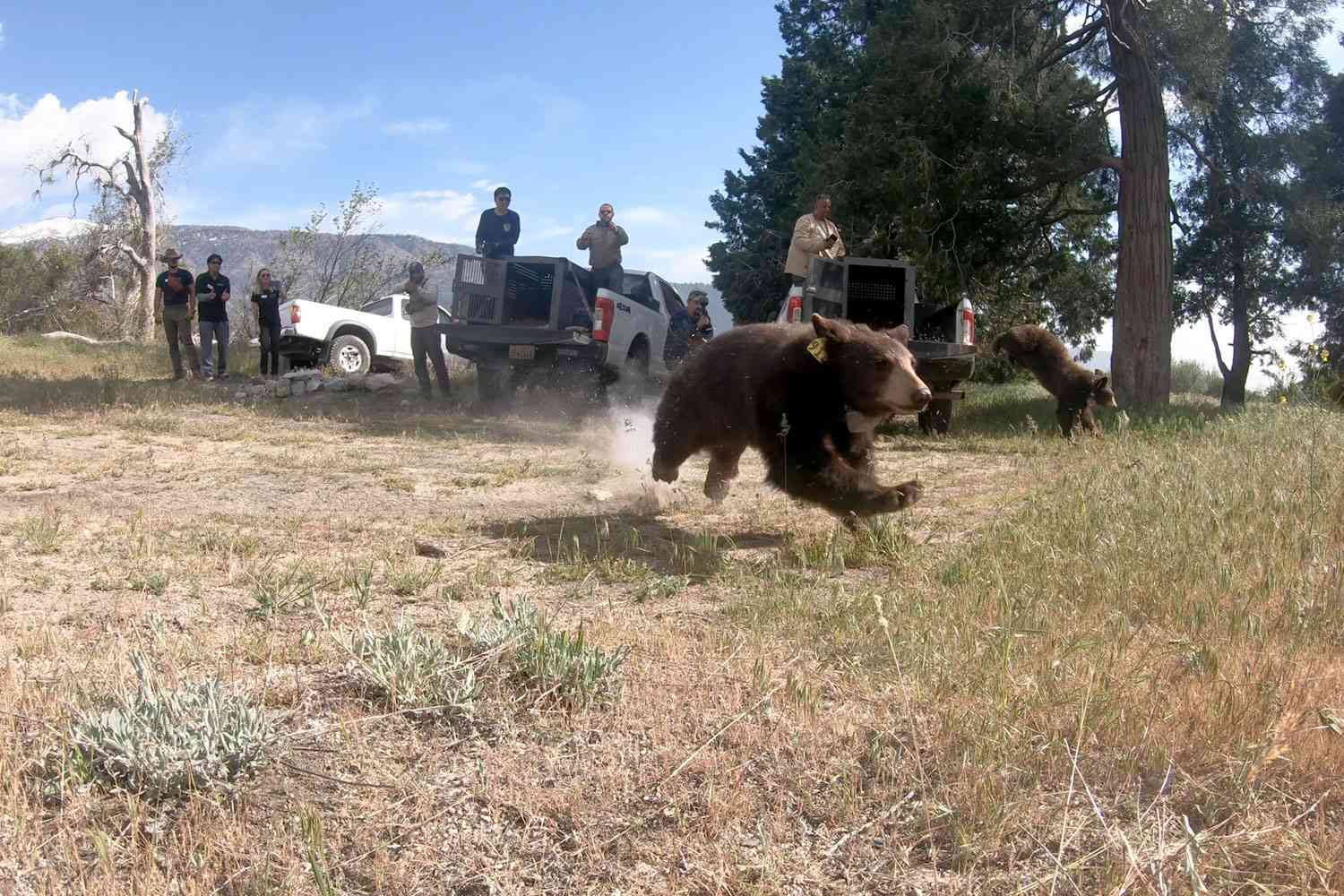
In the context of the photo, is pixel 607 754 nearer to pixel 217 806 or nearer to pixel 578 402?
pixel 217 806

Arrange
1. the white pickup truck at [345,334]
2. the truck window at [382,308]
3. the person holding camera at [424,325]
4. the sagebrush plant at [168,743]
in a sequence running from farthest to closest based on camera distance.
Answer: the truck window at [382,308] → the white pickup truck at [345,334] → the person holding camera at [424,325] → the sagebrush plant at [168,743]

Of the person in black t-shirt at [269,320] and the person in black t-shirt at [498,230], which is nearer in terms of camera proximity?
the person in black t-shirt at [498,230]

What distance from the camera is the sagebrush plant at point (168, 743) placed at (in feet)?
8.47

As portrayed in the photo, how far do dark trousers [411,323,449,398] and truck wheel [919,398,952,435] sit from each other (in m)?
7.51

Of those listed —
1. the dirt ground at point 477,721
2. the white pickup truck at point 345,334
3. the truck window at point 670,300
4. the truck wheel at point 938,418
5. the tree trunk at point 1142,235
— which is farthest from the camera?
the white pickup truck at point 345,334

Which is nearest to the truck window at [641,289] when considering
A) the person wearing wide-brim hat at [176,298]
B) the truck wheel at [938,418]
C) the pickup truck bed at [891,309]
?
the pickup truck bed at [891,309]

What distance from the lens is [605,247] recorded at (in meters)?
15.1

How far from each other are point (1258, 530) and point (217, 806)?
5033 millimetres

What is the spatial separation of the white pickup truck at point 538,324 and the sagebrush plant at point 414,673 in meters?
11.3

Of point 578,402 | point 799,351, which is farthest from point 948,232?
point 799,351

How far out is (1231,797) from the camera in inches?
103

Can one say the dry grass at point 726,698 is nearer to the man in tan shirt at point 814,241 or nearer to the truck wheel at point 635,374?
the man in tan shirt at point 814,241

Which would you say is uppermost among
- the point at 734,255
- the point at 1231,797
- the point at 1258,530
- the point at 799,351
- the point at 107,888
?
the point at 734,255

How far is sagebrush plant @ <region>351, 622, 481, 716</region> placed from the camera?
10.0 ft
